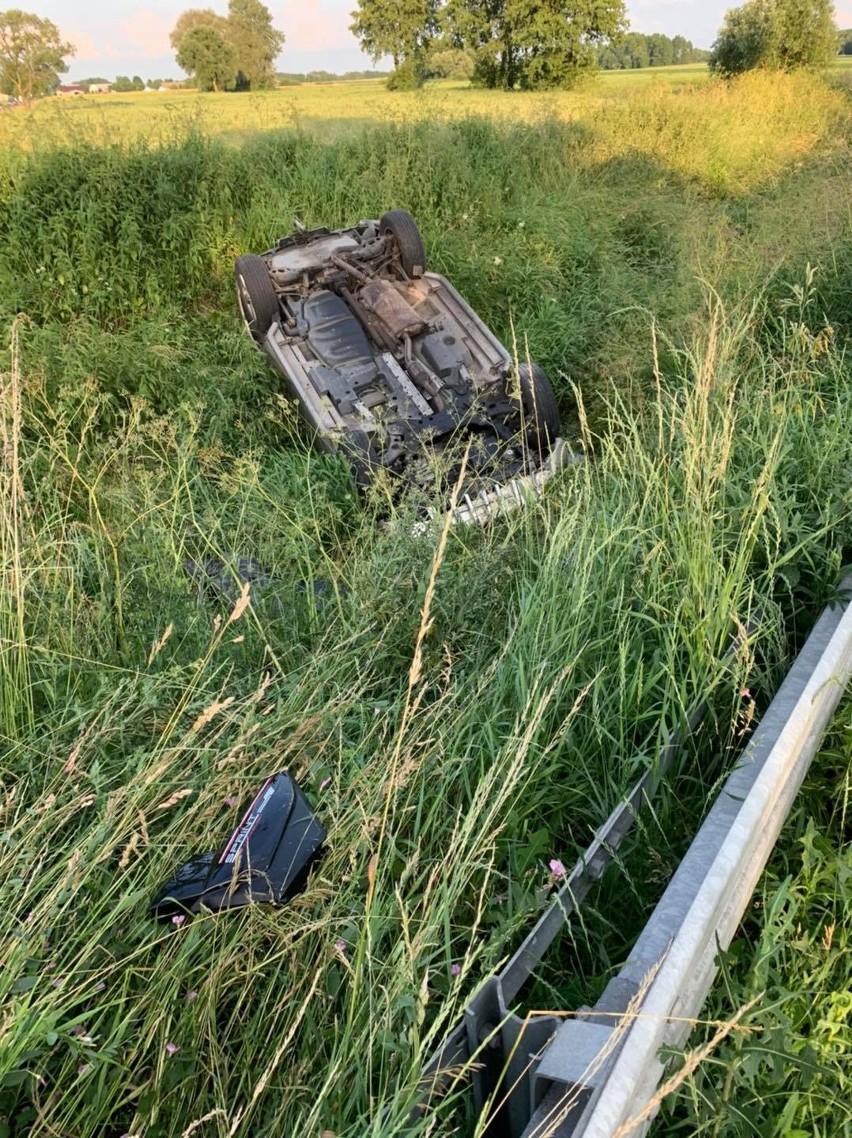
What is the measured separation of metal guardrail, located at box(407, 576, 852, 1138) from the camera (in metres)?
1.35

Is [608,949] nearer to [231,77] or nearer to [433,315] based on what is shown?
[433,315]

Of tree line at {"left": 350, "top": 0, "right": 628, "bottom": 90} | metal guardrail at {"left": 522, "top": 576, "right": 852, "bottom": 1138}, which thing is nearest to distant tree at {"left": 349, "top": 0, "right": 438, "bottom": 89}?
tree line at {"left": 350, "top": 0, "right": 628, "bottom": 90}

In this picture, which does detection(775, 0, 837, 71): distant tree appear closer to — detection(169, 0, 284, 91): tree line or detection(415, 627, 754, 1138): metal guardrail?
detection(169, 0, 284, 91): tree line

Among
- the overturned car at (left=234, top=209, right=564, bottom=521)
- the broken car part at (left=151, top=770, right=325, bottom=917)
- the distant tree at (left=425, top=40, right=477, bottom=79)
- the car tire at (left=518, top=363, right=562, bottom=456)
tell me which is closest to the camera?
the broken car part at (left=151, top=770, right=325, bottom=917)

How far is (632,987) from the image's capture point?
5.24ft

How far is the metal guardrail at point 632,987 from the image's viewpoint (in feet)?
4.43

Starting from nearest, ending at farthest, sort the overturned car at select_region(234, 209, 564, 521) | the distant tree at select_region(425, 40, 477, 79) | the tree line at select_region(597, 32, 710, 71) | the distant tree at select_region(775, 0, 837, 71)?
the overturned car at select_region(234, 209, 564, 521) < the distant tree at select_region(775, 0, 837, 71) < the distant tree at select_region(425, 40, 477, 79) < the tree line at select_region(597, 32, 710, 71)

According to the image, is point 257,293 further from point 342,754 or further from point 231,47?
point 231,47

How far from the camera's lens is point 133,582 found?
10.3 ft

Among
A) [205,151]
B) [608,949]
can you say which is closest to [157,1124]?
[608,949]

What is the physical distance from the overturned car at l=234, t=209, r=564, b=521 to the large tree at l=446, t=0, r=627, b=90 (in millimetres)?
25192

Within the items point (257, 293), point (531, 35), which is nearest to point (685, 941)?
point (257, 293)

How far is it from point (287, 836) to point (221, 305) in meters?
7.05

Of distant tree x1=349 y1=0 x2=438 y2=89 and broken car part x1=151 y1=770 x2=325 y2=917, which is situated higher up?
distant tree x1=349 y1=0 x2=438 y2=89
